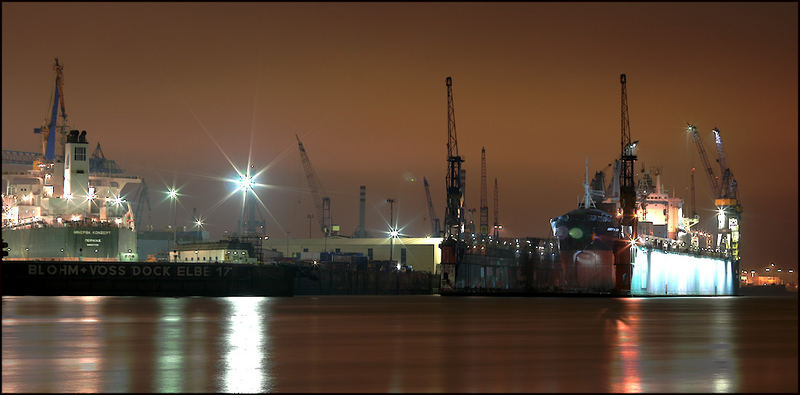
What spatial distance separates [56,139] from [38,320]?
350 ft

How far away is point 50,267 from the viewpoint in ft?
429

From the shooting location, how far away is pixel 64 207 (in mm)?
150000

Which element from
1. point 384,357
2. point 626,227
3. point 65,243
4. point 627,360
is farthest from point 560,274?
point 384,357

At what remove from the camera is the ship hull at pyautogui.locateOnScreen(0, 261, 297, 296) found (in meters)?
129

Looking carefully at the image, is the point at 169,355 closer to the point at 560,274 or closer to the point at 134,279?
the point at 134,279

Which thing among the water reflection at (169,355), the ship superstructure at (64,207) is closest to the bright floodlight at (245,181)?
the ship superstructure at (64,207)

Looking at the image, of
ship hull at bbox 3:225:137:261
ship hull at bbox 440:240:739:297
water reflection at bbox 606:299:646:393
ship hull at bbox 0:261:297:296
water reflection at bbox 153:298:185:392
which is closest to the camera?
water reflection at bbox 153:298:185:392

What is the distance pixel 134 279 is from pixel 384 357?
331ft

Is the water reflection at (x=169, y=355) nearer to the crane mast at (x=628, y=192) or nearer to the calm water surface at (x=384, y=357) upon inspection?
the calm water surface at (x=384, y=357)

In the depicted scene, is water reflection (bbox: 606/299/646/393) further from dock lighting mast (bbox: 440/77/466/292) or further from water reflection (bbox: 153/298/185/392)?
dock lighting mast (bbox: 440/77/466/292)

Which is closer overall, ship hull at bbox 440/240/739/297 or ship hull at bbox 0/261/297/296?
ship hull at bbox 0/261/297/296

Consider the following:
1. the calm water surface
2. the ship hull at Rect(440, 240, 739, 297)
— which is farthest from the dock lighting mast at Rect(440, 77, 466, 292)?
the calm water surface

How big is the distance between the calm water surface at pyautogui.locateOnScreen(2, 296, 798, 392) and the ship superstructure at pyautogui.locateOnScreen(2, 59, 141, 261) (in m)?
80.6

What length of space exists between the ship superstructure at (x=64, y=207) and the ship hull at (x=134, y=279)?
29.3 ft
